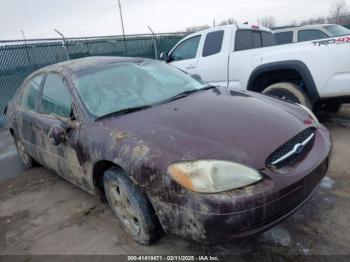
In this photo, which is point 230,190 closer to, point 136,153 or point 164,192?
point 164,192

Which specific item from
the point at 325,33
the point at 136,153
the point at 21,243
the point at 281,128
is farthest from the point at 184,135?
the point at 325,33

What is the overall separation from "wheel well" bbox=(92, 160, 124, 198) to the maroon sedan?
11 millimetres

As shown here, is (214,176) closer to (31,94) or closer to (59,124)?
(59,124)

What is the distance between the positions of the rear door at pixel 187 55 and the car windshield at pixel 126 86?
271cm

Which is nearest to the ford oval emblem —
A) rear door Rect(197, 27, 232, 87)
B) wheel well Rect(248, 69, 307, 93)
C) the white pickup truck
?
the white pickup truck

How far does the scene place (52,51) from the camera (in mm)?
10398

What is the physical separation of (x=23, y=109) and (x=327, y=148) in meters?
3.87

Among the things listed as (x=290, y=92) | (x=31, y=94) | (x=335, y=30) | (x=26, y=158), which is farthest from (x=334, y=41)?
(x=335, y=30)

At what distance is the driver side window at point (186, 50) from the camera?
6773mm

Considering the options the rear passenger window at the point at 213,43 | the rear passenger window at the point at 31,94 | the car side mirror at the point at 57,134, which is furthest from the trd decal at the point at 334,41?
the rear passenger window at the point at 31,94

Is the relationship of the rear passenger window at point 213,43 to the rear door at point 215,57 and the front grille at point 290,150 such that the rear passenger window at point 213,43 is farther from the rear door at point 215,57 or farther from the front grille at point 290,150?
the front grille at point 290,150

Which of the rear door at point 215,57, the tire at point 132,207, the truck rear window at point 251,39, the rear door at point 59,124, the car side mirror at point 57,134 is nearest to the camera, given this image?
the tire at point 132,207

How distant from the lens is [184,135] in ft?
8.31

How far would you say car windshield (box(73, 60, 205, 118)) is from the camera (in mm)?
3291
